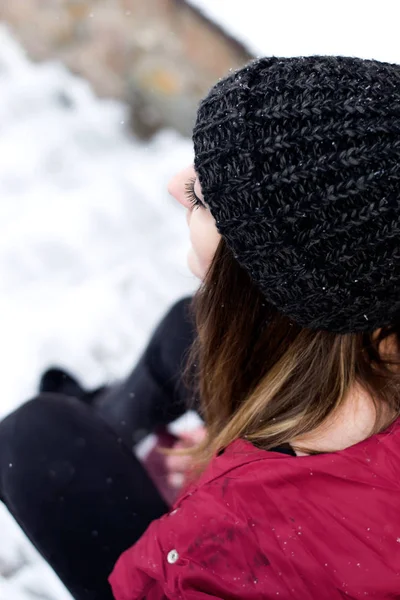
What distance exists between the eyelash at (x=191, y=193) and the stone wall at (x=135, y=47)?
4.08 feet

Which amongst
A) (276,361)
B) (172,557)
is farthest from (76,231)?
(172,557)

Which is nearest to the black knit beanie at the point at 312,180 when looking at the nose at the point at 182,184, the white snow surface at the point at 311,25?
the nose at the point at 182,184

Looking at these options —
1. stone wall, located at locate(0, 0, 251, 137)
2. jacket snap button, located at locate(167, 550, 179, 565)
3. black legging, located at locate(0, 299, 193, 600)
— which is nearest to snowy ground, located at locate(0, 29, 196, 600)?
stone wall, located at locate(0, 0, 251, 137)

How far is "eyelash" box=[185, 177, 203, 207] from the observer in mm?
887

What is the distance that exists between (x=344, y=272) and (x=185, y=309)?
0.61 meters

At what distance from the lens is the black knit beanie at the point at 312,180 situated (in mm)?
710

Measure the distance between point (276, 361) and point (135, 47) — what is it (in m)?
1.61

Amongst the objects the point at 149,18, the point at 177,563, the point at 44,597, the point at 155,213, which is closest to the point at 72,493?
the point at 177,563

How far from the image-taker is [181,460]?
1.43m

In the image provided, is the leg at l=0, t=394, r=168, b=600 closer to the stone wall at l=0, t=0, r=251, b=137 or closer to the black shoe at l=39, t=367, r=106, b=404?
the black shoe at l=39, t=367, r=106, b=404

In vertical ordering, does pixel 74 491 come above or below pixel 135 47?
below

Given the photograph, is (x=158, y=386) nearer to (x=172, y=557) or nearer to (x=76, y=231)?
(x=172, y=557)

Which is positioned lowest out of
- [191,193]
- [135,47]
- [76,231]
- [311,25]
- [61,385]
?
[61,385]

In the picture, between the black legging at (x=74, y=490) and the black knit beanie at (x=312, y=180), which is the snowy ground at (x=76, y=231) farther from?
the black knit beanie at (x=312, y=180)
